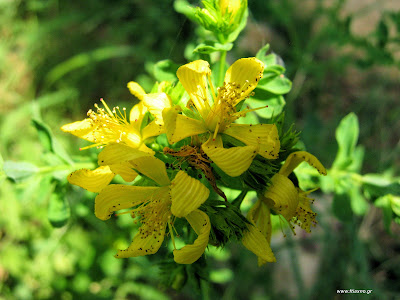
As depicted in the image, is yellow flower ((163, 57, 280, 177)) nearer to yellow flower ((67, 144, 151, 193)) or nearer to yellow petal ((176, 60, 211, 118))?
yellow petal ((176, 60, 211, 118))

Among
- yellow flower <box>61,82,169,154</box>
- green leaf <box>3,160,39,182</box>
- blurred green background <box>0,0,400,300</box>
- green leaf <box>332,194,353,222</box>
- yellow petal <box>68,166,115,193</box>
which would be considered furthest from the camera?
blurred green background <box>0,0,400,300</box>

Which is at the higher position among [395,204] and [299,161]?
[299,161]

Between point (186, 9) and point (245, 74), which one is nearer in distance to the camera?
point (245, 74)

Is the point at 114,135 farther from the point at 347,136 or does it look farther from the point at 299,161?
the point at 347,136

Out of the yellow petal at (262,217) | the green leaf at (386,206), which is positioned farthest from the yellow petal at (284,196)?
the green leaf at (386,206)

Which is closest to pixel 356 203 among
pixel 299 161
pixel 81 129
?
pixel 299 161

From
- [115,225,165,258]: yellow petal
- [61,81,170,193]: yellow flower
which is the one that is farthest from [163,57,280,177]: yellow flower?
[115,225,165,258]: yellow petal

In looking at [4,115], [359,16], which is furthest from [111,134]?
[359,16]
